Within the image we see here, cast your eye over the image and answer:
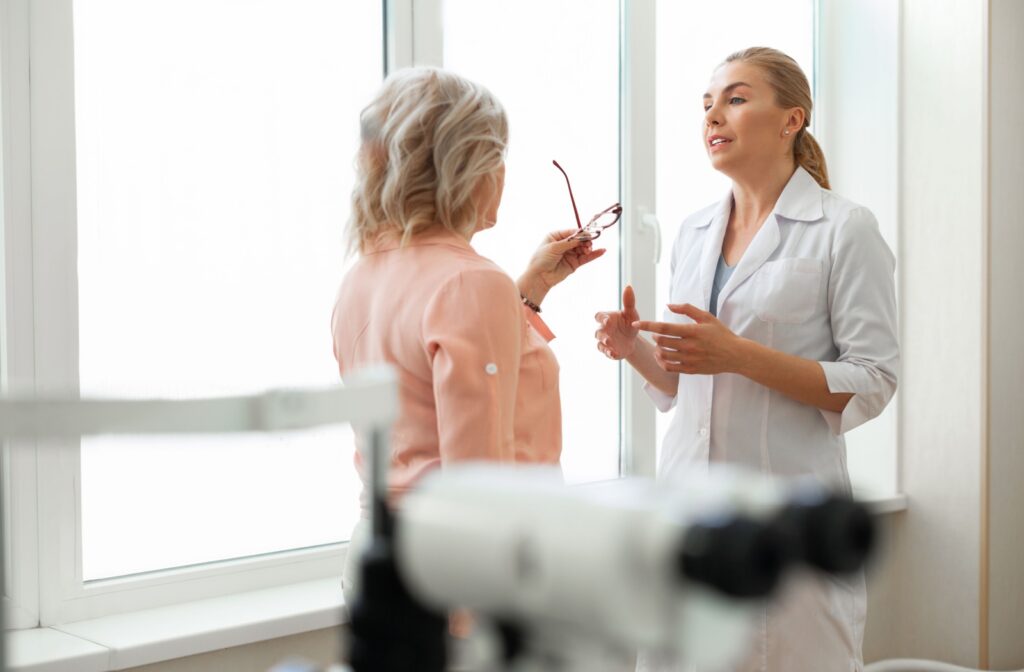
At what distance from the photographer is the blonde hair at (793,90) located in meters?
1.98

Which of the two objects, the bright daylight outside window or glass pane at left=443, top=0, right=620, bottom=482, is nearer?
the bright daylight outside window

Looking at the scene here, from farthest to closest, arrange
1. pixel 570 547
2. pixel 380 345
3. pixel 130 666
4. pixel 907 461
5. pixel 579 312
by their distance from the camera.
Answer: pixel 907 461 < pixel 579 312 < pixel 130 666 < pixel 380 345 < pixel 570 547

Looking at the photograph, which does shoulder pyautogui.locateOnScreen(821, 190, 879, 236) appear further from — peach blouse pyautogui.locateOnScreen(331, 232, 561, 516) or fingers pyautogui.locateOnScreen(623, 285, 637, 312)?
peach blouse pyautogui.locateOnScreen(331, 232, 561, 516)

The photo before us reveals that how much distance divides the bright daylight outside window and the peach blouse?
574 millimetres

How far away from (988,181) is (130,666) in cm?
245

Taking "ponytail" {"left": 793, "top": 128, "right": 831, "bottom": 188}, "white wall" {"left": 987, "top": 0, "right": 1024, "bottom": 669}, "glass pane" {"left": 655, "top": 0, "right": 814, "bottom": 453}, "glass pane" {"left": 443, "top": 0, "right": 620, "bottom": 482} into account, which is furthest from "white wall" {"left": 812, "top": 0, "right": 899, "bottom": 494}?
"ponytail" {"left": 793, "top": 128, "right": 831, "bottom": 188}

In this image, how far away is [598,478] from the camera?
2.71m

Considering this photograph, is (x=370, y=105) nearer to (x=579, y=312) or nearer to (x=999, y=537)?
(x=579, y=312)

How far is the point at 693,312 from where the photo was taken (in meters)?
1.78

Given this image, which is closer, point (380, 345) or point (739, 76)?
point (380, 345)

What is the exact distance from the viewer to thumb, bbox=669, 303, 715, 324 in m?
1.77

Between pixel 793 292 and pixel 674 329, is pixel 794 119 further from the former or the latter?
pixel 674 329

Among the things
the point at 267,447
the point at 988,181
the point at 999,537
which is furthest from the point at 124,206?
the point at 999,537

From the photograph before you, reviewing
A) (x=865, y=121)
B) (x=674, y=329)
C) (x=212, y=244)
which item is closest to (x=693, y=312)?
(x=674, y=329)
